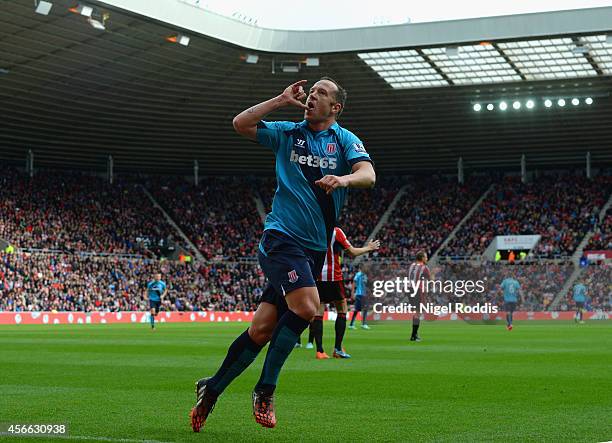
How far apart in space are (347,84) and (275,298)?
44607 millimetres

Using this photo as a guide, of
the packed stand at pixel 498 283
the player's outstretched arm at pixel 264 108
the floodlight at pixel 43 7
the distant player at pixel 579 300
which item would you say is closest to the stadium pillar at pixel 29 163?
the floodlight at pixel 43 7

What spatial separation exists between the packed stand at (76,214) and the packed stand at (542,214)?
753 inches

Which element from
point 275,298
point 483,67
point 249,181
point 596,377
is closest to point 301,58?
point 483,67

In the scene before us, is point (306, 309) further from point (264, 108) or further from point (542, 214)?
point (542, 214)

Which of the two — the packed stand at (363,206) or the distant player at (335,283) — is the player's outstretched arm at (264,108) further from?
the packed stand at (363,206)

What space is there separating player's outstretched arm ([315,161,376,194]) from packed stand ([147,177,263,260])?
Result: 177 feet

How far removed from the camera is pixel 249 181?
69.0m

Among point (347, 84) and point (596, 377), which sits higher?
point (347, 84)

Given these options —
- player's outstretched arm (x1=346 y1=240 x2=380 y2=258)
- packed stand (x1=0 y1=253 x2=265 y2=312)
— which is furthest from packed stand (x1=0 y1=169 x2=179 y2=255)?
player's outstretched arm (x1=346 y1=240 x2=380 y2=258)

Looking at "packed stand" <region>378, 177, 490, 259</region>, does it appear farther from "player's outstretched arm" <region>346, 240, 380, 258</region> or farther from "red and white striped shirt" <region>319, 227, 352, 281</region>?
"player's outstretched arm" <region>346, 240, 380, 258</region>

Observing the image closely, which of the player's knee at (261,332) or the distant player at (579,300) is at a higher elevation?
the player's knee at (261,332)

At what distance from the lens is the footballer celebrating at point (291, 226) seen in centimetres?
682

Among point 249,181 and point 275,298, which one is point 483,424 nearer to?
point 275,298

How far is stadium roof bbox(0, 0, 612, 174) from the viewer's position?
4162 centimetres
